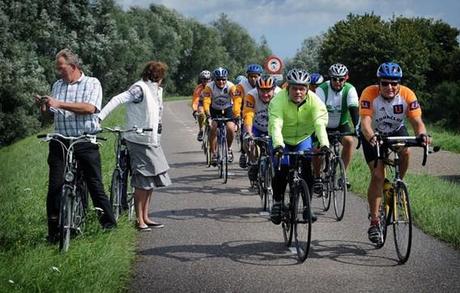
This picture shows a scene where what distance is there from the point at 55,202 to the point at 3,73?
35810mm

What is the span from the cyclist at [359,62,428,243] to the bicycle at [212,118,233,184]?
17.1 ft

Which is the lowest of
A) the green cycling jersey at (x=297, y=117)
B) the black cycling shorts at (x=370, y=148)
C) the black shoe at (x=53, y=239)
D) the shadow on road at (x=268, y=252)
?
the shadow on road at (x=268, y=252)

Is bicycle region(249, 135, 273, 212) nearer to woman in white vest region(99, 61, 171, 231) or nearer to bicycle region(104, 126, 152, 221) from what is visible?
woman in white vest region(99, 61, 171, 231)

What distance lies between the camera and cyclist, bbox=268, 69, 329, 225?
717 centimetres

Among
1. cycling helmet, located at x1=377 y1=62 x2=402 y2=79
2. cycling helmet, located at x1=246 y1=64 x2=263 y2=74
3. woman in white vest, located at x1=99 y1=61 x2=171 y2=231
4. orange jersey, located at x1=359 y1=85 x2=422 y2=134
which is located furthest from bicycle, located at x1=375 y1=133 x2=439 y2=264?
cycling helmet, located at x1=246 y1=64 x2=263 y2=74

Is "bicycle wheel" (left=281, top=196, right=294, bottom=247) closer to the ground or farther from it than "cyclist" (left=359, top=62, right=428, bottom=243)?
closer to the ground

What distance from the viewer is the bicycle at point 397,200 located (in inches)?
257

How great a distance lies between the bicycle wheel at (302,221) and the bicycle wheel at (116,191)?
8.20 feet

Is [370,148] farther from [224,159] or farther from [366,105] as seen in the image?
[224,159]

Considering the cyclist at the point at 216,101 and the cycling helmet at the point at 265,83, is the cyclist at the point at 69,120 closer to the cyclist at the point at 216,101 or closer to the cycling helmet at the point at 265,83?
the cycling helmet at the point at 265,83

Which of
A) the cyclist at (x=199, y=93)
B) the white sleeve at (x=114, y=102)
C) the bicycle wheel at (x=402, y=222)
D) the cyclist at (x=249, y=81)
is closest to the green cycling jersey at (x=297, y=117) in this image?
the bicycle wheel at (x=402, y=222)

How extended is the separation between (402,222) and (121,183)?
3655 mm

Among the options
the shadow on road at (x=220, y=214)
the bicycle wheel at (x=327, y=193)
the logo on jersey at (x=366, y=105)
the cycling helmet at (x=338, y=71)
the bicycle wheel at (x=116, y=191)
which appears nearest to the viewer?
the logo on jersey at (x=366, y=105)

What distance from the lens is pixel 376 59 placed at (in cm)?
5303
